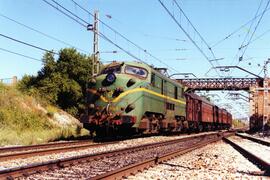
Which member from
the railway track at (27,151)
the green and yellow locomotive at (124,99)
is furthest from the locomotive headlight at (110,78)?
the railway track at (27,151)

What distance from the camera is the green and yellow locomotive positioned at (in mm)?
17391

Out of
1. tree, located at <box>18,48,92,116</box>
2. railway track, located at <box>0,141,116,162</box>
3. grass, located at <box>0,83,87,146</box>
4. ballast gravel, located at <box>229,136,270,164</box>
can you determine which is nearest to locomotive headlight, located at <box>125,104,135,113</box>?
railway track, located at <box>0,141,116,162</box>

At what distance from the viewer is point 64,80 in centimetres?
3791

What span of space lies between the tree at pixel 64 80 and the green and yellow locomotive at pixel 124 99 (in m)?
17.4

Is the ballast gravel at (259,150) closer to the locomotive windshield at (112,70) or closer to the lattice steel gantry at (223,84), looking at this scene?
the locomotive windshield at (112,70)

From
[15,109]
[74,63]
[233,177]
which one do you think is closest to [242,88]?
[74,63]

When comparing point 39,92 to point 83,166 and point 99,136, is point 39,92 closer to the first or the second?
point 99,136

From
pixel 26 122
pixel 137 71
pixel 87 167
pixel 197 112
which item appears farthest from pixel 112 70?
pixel 197 112

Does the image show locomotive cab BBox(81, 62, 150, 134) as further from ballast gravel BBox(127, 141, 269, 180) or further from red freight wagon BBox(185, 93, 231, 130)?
red freight wagon BBox(185, 93, 231, 130)

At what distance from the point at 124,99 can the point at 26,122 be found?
986 cm

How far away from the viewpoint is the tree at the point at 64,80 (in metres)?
37.2

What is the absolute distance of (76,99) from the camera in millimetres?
38438

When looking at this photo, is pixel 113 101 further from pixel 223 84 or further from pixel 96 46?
pixel 223 84

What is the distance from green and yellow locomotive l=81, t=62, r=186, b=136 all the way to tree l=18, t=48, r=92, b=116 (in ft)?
57.2
